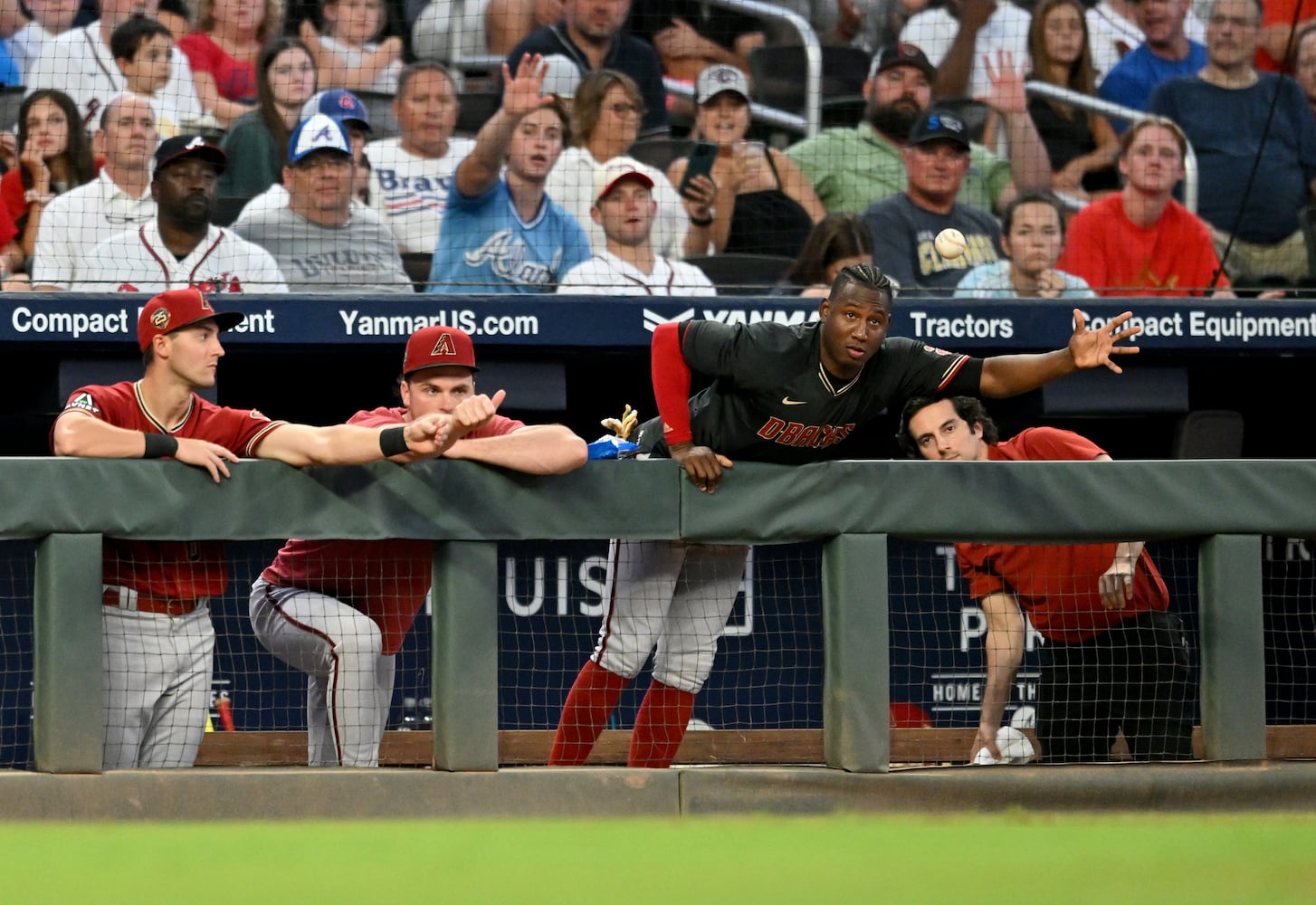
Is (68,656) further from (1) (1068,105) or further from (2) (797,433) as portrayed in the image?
(1) (1068,105)

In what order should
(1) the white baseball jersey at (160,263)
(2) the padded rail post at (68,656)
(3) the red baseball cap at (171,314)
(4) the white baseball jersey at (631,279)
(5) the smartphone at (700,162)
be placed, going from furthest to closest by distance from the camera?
(5) the smartphone at (700,162), (4) the white baseball jersey at (631,279), (1) the white baseball jersey at (160,263), (3) the red baseball cap at (171,314), (2) the padded rail post at (68,656)

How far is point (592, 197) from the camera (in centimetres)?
716

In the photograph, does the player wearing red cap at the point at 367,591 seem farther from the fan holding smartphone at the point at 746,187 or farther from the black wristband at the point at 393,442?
the fan holding smartphone at the point at 746,187

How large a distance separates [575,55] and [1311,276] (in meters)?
3.67

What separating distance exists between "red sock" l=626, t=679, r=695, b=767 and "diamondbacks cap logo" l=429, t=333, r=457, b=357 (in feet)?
3.54

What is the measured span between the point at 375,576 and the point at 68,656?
80 centimetres

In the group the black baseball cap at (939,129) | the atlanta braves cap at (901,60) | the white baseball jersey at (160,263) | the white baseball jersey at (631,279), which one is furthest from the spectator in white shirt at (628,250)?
the atlanta braves cap at (901,60)

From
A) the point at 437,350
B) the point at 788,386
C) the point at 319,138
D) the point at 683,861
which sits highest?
the point at 319,138

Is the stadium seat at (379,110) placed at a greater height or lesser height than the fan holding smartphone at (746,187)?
greater

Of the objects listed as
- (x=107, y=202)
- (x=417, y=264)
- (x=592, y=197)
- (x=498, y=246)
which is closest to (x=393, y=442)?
(x=498, y=246)

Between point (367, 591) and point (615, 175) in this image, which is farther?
point (615, 175)

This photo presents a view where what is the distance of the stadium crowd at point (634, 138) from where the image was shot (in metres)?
6.72

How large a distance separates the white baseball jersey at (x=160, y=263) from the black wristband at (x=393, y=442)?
265 cm

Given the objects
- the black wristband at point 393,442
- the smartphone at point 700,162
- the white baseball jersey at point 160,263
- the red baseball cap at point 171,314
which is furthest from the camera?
the smartphone at point 700,162
